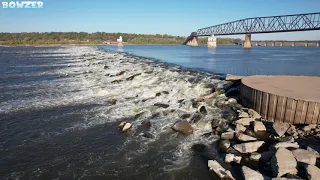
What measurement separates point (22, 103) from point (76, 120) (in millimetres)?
8137

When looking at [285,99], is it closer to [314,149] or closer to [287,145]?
[287,145]

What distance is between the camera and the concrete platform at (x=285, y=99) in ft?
44.5

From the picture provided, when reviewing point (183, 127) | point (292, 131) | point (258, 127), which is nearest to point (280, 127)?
point (292, 131)

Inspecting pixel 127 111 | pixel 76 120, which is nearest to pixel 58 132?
pixel 76 120

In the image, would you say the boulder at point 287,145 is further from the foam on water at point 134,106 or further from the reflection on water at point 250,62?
the reflection on water at point 250,62

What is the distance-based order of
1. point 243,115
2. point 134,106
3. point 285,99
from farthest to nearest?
point 134,106, point 243,115, point 285,99

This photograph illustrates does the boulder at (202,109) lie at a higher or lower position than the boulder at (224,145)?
higher

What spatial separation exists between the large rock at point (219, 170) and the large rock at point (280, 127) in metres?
4.81

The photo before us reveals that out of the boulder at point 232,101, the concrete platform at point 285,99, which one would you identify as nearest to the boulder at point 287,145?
the concrete platform at point 285,99

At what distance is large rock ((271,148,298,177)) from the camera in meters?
9.67

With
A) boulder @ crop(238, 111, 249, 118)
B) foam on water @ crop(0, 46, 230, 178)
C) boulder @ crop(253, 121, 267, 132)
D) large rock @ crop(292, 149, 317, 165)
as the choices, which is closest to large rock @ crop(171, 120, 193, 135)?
foam on water @ crop(0, 46, 230, 178)

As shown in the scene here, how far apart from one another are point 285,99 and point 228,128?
3.82 m

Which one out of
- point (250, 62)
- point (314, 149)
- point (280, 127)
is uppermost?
point (250, 62)

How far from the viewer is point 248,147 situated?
12102 millimetres
